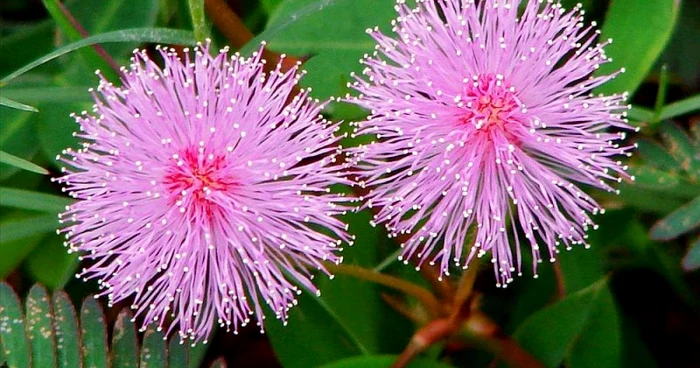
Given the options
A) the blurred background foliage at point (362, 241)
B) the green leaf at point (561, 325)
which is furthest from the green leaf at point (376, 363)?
the green leaf at point (561, 325)

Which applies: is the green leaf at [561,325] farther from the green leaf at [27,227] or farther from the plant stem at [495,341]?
the green leaf at [27,227]

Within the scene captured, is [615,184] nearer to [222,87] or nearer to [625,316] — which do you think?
[625,316]

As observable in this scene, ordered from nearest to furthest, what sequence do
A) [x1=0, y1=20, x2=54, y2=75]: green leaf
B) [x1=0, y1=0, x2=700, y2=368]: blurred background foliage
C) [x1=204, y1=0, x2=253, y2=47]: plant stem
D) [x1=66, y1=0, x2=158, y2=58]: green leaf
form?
[x1=0, y1=0, x2=700, y2=368]: blurred background foliage
[x1=204, y1=0, x2=253, y2=47]: plant stem
[x1=66, y1=0, x2=158, y2=58]: green leaf
[x1=0, y1=20, x2=54, y2=75]: green leaf

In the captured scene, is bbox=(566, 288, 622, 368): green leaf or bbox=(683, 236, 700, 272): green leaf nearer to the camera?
bbox=(683, 236, 700, 272): green leaf

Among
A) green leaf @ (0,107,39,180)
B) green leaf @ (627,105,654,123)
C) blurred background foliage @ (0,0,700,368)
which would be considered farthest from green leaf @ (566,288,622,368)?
green leaf @ (0,107,39,180)

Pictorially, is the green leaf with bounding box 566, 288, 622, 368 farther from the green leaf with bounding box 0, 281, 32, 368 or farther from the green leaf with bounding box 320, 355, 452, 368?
the green leaf with bounding box 0, 281, 32, 368

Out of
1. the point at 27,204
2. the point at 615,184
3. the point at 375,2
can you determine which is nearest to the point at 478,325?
the point at 615,184
